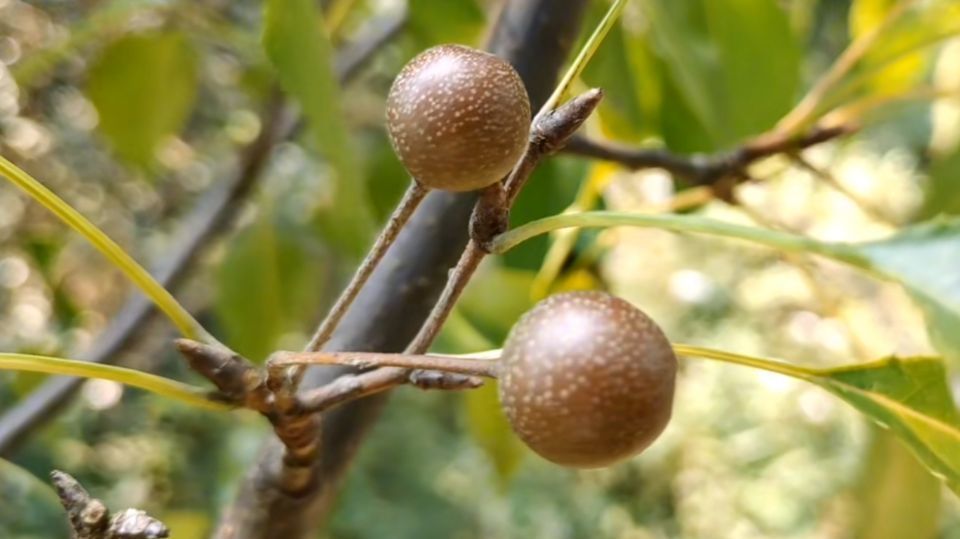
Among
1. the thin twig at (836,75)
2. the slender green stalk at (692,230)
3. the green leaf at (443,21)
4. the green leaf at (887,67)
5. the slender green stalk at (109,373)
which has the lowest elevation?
the slender green stalk at (109,373)

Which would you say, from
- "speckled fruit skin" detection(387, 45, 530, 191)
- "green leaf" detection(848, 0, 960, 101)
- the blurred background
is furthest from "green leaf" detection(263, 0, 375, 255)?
"green leaf" detection(848, 0, 960, 101)

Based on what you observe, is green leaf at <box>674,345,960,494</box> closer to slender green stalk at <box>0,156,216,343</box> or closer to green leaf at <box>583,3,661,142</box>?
slender green stalk at <box>0,156,216,343</box>

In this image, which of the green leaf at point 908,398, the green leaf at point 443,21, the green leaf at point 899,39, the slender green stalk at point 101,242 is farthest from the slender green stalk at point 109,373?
the green leaf at point 899,39

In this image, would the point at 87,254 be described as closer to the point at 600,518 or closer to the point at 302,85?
the point at 600,518

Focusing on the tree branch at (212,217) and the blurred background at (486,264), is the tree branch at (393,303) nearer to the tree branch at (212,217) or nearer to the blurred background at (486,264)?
the blurred background at (486,264)

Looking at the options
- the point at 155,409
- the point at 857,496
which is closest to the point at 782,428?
the point at 155,409

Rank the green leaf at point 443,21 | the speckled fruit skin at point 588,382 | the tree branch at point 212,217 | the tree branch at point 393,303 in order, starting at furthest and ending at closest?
1. the tree branch at point 212,217
2. the green leaf at point 443,21
3. the tree branch at point 393,303
4. the speckled fruit skin at point 588,382
